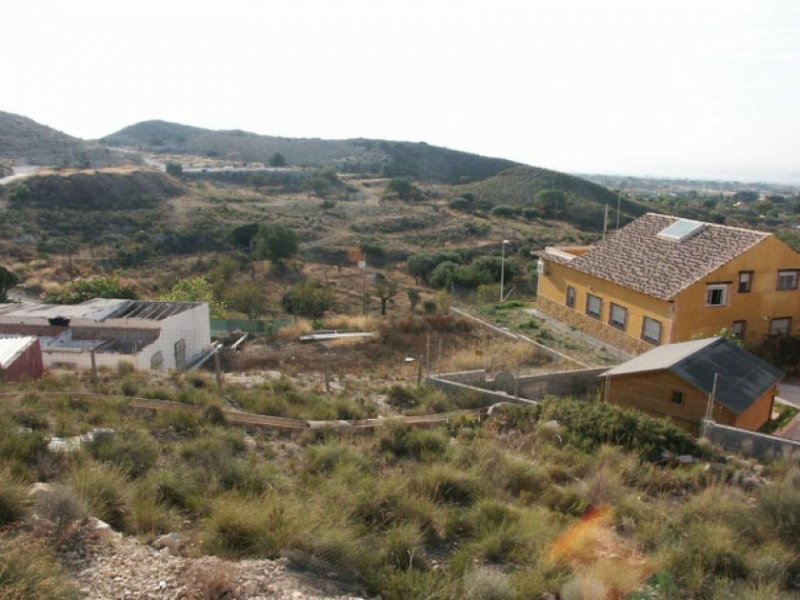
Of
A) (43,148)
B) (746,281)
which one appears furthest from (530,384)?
(43,148)

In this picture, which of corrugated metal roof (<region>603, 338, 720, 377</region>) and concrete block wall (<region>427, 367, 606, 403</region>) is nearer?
corrugated metal roof (<region>603, 338, 720, 377</region>)

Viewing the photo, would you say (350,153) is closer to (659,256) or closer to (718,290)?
(659,256)

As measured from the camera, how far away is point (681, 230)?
23281 millimetres

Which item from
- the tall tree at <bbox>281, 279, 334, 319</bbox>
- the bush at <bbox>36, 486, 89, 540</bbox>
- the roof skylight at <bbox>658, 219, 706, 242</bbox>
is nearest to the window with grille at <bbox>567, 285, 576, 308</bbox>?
the roof skylight at <bbox>658, 219, 706, 242</bbox>

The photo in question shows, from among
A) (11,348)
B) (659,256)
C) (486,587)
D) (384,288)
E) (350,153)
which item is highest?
(350,153)

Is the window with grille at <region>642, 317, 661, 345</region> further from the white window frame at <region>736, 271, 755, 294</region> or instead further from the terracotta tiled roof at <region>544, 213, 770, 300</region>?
the white window frame at <region>736, 271, 755, 294</region>

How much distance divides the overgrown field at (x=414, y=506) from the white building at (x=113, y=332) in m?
7.00

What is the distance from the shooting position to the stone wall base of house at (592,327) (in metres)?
21.4

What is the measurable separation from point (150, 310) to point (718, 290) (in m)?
19.6

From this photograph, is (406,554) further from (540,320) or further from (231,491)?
(540,320)

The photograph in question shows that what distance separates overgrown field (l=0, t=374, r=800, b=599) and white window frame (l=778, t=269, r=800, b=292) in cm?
1245

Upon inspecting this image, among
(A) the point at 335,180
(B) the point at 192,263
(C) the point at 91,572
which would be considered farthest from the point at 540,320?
(A) the point at 335,180

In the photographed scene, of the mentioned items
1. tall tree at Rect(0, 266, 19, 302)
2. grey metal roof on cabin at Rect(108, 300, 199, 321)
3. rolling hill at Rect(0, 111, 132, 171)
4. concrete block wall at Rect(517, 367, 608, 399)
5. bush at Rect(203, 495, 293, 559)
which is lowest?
tall tree at Rect(0, 266, 19, 302)

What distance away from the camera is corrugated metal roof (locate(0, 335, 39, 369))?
1400 centimetres
